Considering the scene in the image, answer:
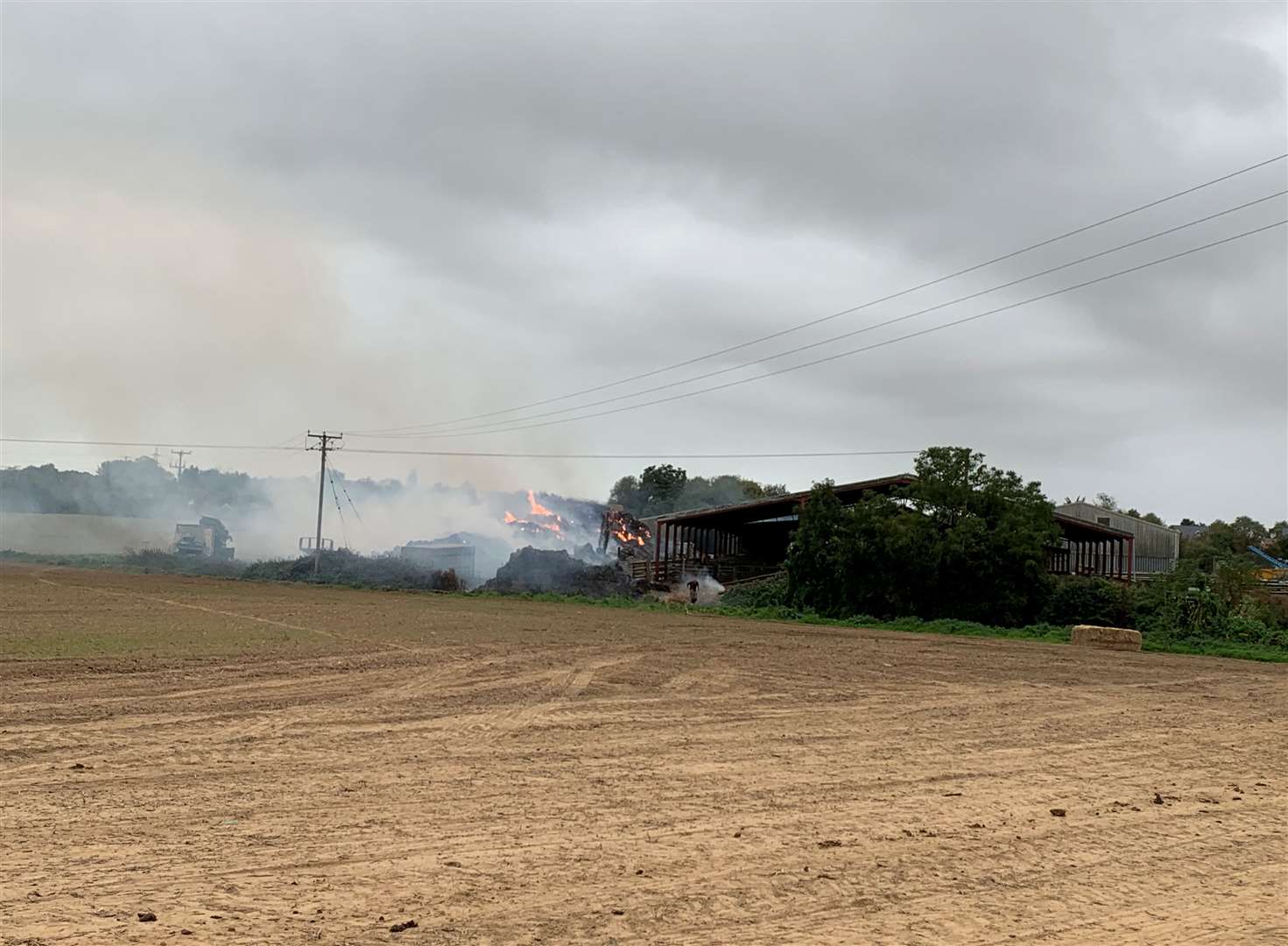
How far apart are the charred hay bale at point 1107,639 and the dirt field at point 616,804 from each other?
36.1ft

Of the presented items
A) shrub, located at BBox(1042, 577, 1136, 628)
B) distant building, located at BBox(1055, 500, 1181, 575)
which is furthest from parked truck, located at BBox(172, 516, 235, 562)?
shrub, located at BBox(1042, 577, 1136, 628)

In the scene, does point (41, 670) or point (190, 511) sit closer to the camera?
point (41, 670)

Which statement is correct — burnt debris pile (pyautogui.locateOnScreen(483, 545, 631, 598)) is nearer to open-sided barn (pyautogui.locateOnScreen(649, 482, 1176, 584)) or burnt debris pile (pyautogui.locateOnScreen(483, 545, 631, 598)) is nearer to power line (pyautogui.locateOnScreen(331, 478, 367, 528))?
open-sided barn (pyautogui.locateOnScreen(649, 482, 1176, 584))

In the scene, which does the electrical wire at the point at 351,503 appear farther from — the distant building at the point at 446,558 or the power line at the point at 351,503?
the distant building at the point at 446,558

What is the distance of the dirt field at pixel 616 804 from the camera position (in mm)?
6266

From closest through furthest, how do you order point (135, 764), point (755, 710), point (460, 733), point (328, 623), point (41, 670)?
1. point (135, 764)
2. point (460, 733)
3. point (755, 710)
4. point (41, 670)
5. point (328, 623)

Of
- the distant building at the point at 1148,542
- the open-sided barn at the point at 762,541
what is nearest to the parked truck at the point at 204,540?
the open-sided barn at the point at 762,541

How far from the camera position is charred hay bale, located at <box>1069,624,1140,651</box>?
101 ft

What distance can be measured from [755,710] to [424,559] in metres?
58.6

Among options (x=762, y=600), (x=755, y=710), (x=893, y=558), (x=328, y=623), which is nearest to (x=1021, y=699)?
(x=755, y=710)

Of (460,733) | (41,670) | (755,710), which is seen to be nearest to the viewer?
(460,733)

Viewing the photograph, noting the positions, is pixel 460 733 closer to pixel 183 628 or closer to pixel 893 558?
pixel 183 628

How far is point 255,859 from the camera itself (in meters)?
7.17

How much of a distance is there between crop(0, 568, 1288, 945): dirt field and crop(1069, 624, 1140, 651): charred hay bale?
11.0m
